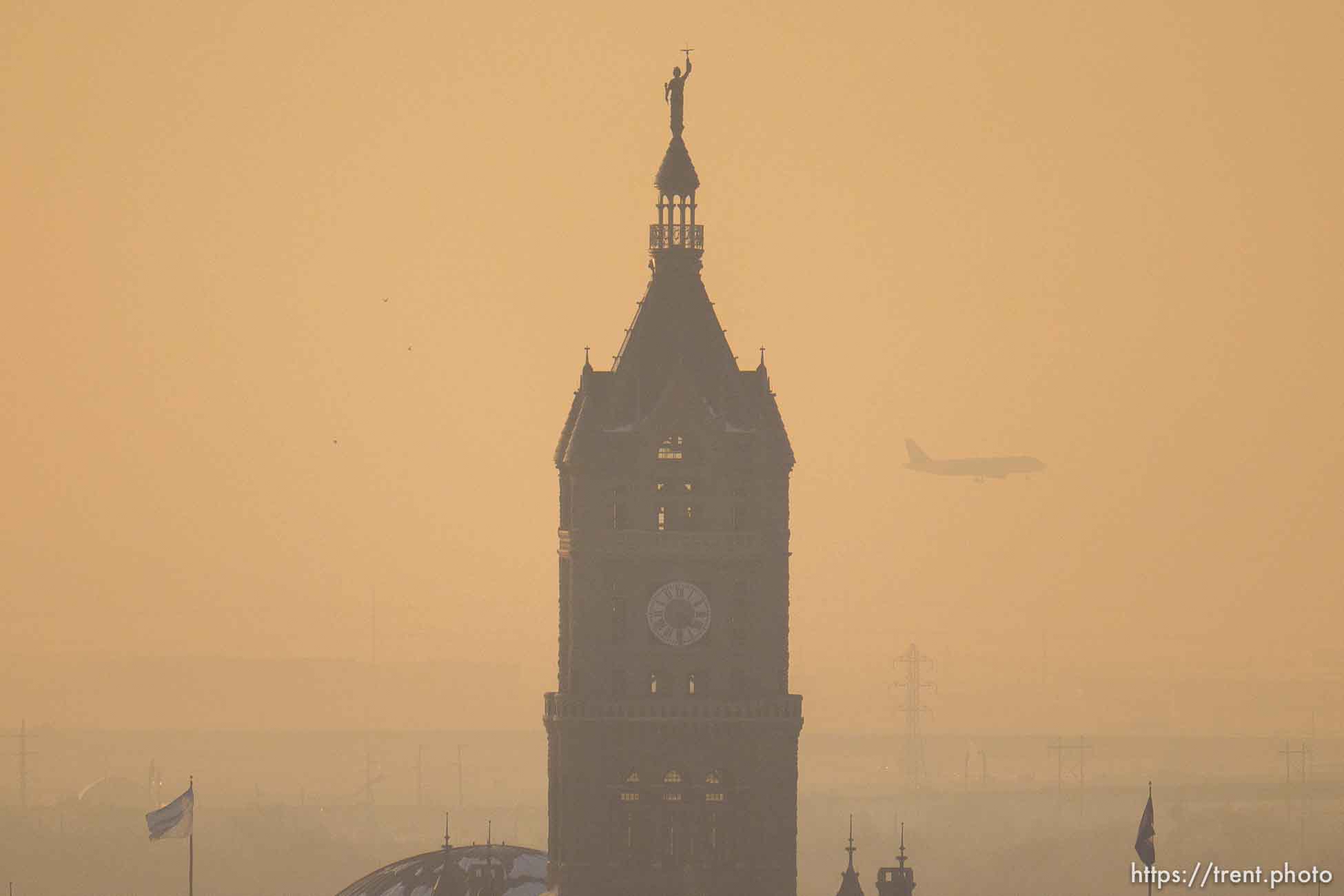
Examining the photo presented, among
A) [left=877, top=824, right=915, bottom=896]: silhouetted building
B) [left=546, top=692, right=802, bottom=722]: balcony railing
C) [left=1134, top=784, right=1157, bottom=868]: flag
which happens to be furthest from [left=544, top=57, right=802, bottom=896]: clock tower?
[left=1134, top=784, right=1157, bottom=868]: flag

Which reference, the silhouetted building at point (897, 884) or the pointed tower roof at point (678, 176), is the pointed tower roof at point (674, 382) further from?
the silhouetted building at point (897, 884)

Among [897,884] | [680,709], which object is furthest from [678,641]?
[897,884]

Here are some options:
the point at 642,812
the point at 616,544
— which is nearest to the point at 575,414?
the point at 616,544

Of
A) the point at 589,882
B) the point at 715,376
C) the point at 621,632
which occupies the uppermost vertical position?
the point at 715,376

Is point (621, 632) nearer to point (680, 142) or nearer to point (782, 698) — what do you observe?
point (782, 698)

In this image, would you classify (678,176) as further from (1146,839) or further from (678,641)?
(1146,839)

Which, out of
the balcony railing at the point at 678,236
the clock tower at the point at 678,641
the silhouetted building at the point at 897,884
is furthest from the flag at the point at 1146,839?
the balcony railing at the point at 678,236
